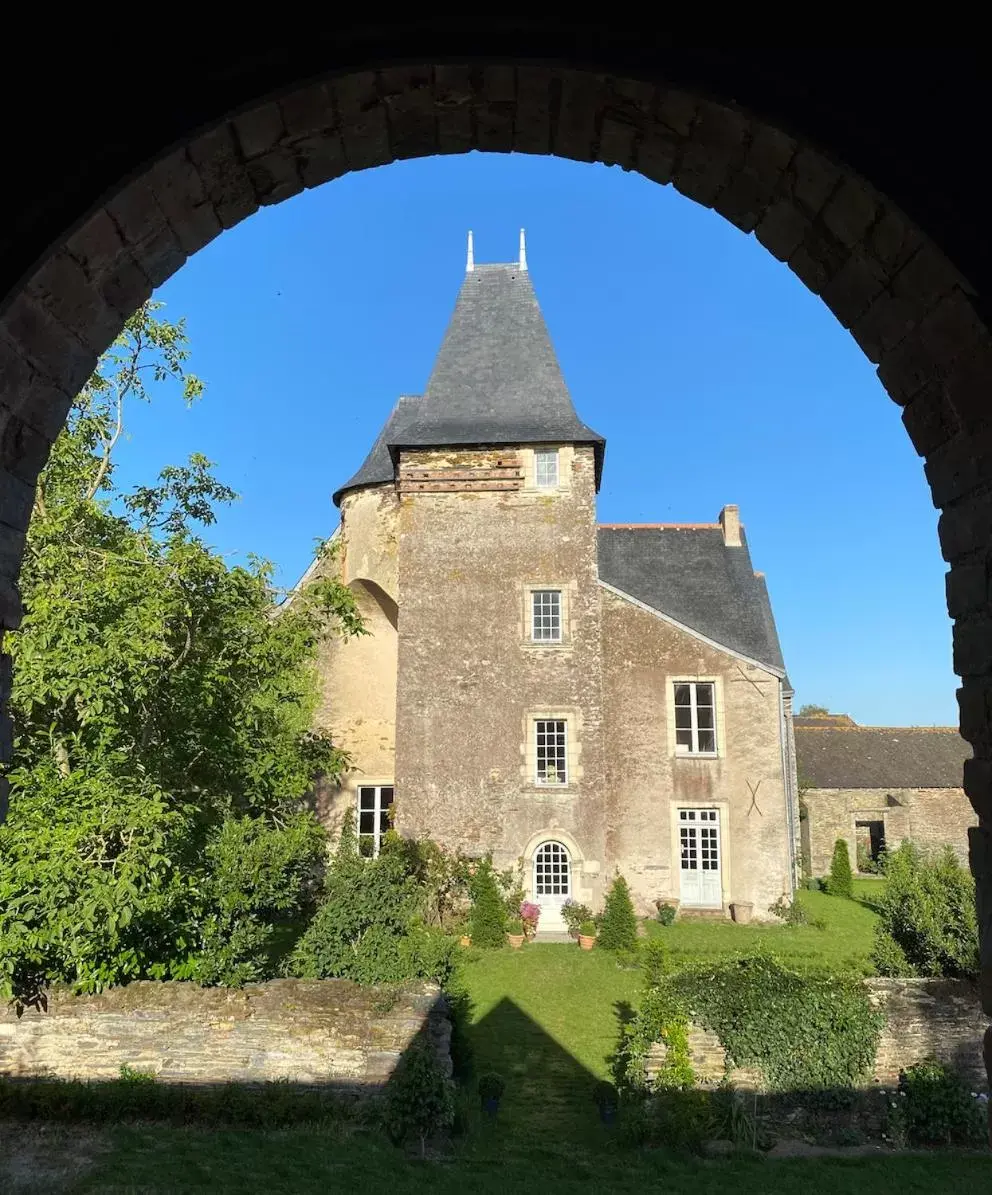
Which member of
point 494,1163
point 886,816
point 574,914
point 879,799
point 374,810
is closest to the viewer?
point 494,1163

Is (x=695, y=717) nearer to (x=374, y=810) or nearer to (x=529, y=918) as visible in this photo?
(x=529, y=918)

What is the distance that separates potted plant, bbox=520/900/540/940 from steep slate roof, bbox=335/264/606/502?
9.50m

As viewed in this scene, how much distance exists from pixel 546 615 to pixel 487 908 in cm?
613

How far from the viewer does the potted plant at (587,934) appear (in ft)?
48.5

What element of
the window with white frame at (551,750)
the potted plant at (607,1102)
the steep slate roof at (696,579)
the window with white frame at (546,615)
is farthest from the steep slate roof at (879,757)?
the potted plant at (607,1102)

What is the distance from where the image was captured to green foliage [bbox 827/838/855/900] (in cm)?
2288

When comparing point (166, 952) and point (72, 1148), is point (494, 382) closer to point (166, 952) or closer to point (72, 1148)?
point (166, 952)

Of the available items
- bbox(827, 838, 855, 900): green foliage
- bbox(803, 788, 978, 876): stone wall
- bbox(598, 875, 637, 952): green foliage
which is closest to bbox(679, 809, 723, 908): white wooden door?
bbox(598, 875, 637, 952): green foliage

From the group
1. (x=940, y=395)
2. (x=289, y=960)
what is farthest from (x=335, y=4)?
(x=289, y=960)

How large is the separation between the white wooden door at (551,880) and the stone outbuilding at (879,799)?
14.8 metres

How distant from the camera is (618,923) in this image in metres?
14.8

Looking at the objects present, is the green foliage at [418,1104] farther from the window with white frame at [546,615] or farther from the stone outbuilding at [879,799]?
the stone outbuilding at [879,799]

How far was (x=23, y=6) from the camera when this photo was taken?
253cm

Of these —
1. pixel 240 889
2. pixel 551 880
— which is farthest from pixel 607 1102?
pixel 551 880
